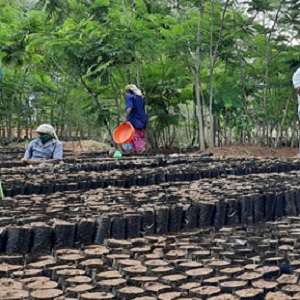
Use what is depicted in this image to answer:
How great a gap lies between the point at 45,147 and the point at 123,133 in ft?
9.36

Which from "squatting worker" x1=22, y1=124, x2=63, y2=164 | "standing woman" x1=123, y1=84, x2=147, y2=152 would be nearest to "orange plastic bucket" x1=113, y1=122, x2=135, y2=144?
"standing woman" x1=123, y1=84, x2=147, y2=152

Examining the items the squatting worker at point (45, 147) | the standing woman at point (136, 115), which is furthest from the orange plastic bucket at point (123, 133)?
the squatting worker at point (45, 147)

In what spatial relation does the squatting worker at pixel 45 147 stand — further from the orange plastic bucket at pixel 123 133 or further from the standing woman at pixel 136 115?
the standing woman at pixel 136 115

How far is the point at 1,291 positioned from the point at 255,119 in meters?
10.4

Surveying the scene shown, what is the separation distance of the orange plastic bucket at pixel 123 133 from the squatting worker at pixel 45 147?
8.53 ft

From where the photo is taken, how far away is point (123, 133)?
32.8 ft

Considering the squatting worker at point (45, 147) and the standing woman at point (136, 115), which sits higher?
the standing woman at point (136, 115)

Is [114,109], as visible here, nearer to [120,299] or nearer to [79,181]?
[79,181]

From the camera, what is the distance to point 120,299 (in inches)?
75.8

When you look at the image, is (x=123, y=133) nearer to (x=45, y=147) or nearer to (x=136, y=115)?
(x=136, y=115)

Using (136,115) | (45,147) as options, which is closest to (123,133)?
(136,115)

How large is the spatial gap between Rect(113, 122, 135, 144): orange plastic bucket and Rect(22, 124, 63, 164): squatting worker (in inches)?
102

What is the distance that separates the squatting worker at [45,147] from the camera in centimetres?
721

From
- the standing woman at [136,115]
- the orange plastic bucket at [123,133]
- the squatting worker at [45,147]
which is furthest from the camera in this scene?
the standing woman at [136,115]
